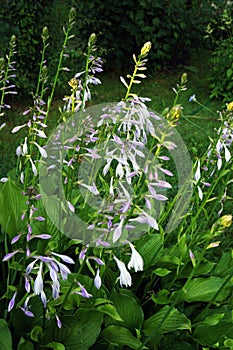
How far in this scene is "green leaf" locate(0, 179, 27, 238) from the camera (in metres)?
2.24

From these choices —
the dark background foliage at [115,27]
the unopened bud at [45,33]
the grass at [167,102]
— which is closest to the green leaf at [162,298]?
the unopened bud at [45,33]

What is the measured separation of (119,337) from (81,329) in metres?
0.16

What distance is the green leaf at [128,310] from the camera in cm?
212

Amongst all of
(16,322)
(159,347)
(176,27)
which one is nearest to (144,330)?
(159,347)

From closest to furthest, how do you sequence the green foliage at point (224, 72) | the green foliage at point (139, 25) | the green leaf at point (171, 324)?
the green leaf at point (171, 324) → the green foliage at point (224, 72) → the green foliage at point (139, 25)

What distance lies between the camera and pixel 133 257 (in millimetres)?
1549

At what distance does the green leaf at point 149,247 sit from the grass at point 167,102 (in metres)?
1.77

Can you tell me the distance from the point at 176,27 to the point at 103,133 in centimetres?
490

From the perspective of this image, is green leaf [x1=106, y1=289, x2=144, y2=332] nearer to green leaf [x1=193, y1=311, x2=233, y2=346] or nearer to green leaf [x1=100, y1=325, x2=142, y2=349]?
green leaf [x1=100, y1=325, x2=142, y2=349]

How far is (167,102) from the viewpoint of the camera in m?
5.96

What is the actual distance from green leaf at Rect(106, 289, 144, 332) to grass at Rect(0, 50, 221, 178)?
6.78ft

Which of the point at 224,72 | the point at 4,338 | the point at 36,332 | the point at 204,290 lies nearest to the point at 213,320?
the point at 204,290

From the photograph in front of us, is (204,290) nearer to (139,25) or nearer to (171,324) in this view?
(171,324)

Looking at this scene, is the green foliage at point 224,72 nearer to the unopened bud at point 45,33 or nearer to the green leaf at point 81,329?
the unopened bud at point 45,33
